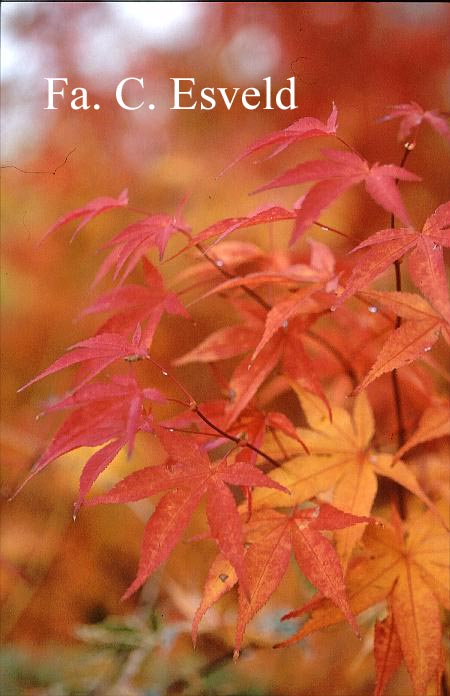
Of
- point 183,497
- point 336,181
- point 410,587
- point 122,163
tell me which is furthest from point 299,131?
point 122,163

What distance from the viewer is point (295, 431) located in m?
0.58

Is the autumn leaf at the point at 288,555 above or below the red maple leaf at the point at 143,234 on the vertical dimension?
below

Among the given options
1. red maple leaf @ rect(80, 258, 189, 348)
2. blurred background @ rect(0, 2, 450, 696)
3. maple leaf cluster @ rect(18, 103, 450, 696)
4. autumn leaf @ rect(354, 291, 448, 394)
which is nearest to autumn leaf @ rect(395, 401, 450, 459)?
maple leaf cluster @ rect(18, 103, 450, 696)

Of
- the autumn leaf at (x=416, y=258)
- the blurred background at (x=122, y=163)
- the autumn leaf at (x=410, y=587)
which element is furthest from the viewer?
the blurred background at (x=122, y=163)

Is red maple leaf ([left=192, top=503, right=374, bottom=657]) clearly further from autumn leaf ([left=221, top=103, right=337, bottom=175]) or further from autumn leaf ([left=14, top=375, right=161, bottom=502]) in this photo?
autumn leaf ([left=221, top=103, right=337, bottom=175])

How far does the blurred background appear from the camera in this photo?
1.12 m

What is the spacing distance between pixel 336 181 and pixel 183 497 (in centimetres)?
23

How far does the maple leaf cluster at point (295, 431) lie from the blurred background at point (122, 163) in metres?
0.48

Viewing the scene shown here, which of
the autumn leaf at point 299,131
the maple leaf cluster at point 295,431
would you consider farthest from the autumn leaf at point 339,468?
the autumn leaf at point 299,131

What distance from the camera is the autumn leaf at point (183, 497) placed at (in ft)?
1.43

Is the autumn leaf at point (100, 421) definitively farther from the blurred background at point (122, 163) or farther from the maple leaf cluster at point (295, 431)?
the blurred background at point (122, 163)

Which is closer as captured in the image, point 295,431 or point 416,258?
point 416,258

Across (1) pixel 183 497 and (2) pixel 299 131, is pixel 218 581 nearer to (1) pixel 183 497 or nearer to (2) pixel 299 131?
(1) pixel 183 497

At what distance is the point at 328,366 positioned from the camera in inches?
30.7
